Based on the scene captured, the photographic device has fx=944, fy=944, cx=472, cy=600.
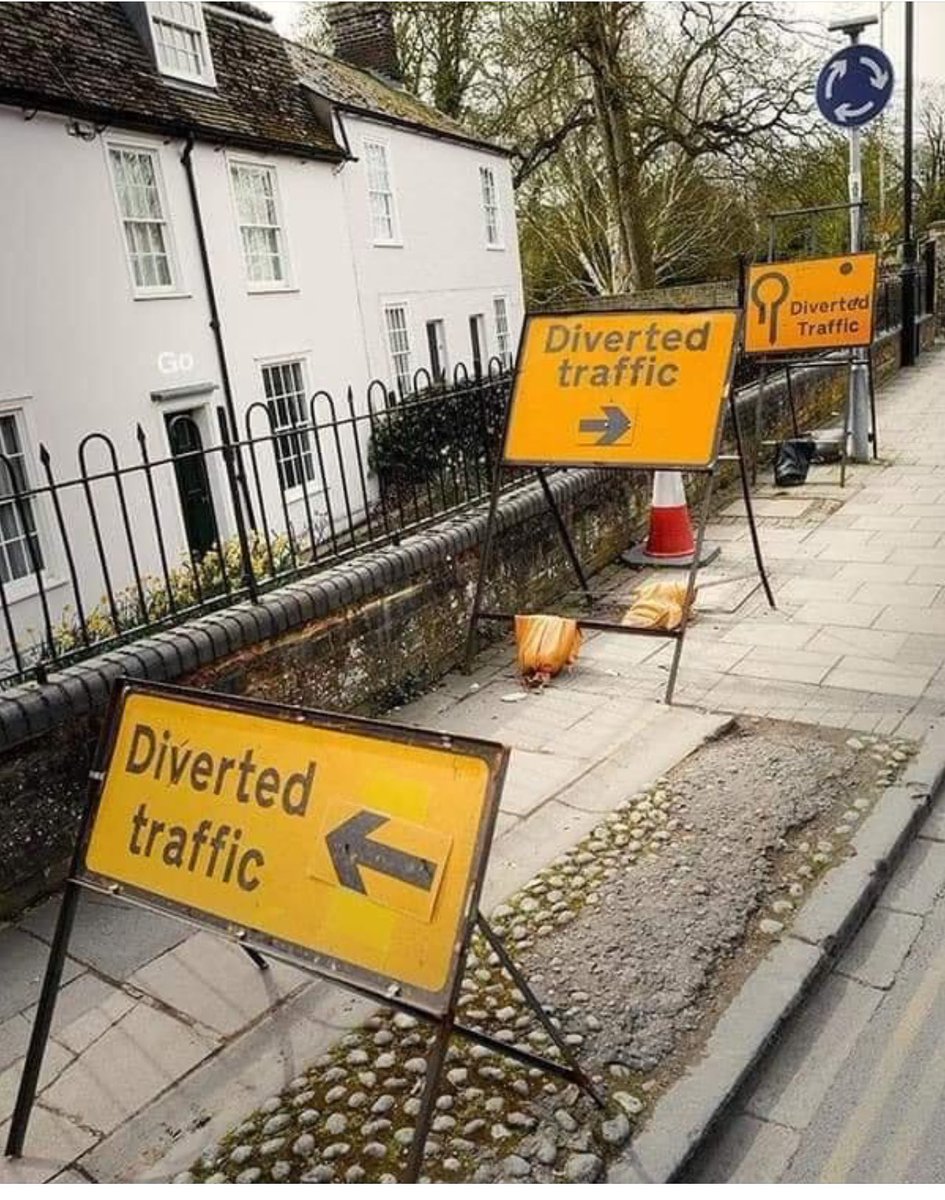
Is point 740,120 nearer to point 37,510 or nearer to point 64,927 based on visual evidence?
point 37,510

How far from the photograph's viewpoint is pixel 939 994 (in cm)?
279

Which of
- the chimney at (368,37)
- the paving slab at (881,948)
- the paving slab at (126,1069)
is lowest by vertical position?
the paving slab at (881,948)

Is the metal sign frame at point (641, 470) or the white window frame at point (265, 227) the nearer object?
the metal sign frame at point (641, 470)

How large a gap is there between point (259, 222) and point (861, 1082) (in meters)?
15.3

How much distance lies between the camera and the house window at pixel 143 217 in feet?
41.9

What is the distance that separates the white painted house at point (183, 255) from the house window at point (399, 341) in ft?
0.22

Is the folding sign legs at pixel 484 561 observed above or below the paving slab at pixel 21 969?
above

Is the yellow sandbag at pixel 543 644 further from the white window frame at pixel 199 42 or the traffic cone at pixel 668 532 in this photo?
the white window frame at pixel 199 42

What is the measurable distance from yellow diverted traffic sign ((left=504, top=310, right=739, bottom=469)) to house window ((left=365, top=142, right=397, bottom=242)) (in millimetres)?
14223

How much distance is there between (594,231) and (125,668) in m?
27.9

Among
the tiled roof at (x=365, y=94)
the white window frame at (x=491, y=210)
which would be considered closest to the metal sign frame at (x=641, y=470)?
the tiled roof at (x=365, y=94)

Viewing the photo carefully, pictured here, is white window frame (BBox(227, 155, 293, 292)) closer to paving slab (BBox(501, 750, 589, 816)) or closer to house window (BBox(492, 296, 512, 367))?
house window (BBox(492, 296, 512, 367))

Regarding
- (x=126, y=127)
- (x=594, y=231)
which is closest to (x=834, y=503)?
(x=126, y=127)

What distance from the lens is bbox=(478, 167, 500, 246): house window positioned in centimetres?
2200
